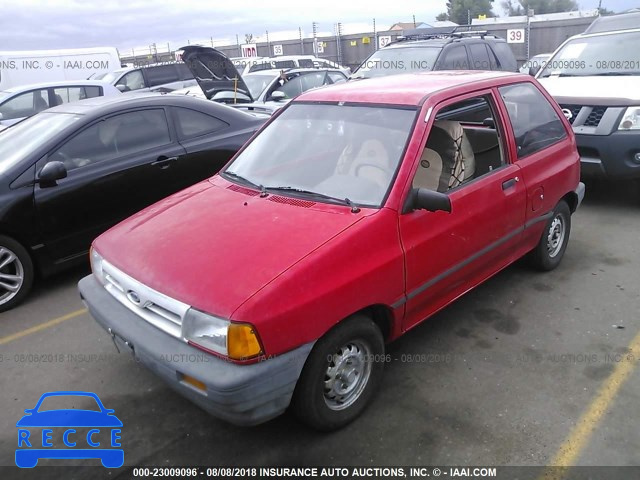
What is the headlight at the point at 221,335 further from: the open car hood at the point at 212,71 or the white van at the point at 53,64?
the white van at the point at 53,64

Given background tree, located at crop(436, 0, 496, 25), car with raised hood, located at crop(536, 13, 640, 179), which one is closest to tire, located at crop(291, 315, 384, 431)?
car with raised hood, located at crop(536, 13, 640, 179)

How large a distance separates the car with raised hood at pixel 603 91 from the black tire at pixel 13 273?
5.68m

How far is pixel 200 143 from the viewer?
17.3 feet

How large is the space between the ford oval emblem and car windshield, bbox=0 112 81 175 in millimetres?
2330

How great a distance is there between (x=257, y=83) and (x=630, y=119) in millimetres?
6981

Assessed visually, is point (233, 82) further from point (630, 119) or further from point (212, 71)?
point (630, 119)

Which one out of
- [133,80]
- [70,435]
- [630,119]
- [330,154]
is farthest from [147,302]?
[133,80]

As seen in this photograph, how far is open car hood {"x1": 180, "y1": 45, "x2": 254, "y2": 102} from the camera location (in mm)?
9211

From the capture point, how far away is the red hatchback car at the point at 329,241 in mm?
2324

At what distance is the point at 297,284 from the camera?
2.35 metres

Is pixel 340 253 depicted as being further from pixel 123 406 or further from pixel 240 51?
pixel 240 51

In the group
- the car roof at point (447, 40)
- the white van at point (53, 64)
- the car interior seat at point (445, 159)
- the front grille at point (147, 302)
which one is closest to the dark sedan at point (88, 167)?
the front grille at point (147, 302)

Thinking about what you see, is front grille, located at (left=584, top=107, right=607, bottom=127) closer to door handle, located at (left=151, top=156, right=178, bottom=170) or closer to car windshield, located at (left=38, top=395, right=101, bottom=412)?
door handle, located at (left=151, top=156, right=178, bottom=170)

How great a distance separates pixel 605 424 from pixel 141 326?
242cm
